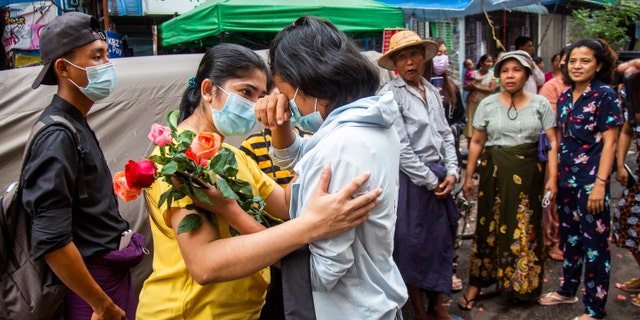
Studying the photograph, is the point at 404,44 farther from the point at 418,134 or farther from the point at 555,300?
the point at 555,300

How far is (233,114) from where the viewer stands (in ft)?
5.80

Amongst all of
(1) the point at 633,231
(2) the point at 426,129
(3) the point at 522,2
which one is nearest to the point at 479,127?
(2) the point at 426,129

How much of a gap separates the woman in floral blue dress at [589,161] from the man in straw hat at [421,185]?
866 millimetres

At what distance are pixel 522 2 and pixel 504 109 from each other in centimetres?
343

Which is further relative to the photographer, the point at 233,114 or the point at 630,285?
the point at 630,285

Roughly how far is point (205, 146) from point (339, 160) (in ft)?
1.20

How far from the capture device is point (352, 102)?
54.9 inches

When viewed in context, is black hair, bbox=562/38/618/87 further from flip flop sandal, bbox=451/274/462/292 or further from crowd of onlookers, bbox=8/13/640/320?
flip flop sandal, bbox=451/274/462/292

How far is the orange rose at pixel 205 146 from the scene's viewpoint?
130 centimetres

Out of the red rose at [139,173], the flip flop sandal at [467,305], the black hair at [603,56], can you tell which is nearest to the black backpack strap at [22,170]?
the red rose at [139,173]

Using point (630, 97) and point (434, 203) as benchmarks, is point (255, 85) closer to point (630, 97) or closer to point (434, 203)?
point (434, 203)

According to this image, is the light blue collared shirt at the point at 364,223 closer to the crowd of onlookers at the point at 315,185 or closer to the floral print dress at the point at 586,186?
the crowd of onlookers at the point at 315,185

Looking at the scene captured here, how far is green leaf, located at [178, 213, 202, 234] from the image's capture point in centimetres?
131

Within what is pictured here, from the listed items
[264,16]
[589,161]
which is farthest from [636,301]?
[264,16]
